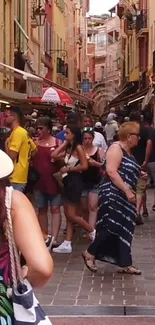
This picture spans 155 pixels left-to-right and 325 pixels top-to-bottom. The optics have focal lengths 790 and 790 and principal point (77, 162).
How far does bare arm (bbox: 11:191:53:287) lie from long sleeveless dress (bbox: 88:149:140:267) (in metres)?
4.86

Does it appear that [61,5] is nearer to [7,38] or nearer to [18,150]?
[7,38]

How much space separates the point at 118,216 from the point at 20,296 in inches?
202

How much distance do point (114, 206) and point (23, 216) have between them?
4.97 m

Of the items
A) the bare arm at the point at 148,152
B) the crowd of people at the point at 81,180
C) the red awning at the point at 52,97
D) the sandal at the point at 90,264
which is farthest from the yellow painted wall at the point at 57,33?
the sandal at the point at 90,264

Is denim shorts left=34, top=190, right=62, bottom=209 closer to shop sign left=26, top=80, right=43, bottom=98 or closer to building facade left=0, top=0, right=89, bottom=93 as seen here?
building facade left=0, top=0, right=89, bottom=93

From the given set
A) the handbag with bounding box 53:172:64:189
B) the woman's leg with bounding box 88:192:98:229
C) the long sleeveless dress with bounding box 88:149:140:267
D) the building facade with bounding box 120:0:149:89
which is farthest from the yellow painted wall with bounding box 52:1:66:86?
the long sleeveless dress with bounding box 88:149:140:267

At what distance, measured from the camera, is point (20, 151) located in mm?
9164

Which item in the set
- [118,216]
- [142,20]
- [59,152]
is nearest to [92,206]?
[59,152]

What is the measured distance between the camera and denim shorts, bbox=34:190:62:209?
947cm

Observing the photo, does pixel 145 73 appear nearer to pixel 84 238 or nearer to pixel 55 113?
pixel 55 113

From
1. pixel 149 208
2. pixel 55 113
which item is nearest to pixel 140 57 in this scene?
pixel 55 113

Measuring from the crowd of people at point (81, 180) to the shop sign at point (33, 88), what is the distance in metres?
8.84

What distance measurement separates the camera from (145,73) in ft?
128

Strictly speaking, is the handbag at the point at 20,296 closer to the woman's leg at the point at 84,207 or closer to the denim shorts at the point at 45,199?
the denim shorts at the point at 45,199
